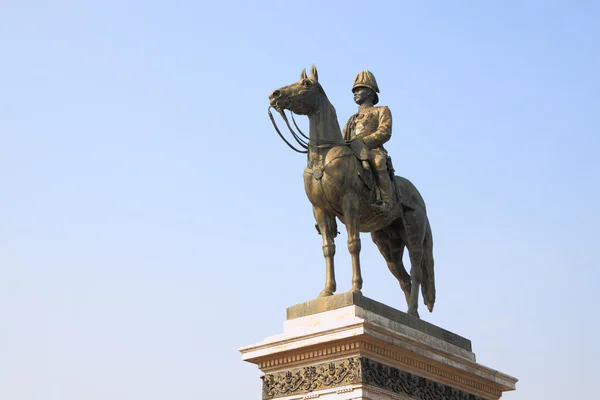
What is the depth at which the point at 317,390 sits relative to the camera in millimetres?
14078

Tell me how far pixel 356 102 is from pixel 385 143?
0.95 metres

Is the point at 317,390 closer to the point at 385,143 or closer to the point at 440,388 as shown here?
the point at 440,388

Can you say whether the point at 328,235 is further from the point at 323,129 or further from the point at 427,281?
the point at 427,281

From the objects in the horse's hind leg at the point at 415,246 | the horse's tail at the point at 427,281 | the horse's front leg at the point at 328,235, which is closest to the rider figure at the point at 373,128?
the horse's front leg at the point at 328,235

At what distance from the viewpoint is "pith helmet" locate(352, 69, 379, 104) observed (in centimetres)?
1630

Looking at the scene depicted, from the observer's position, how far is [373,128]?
15906 mm

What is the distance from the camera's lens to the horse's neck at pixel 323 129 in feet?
49.4

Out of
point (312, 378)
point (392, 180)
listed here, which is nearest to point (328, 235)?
point (392, 180)

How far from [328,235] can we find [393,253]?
1876mm

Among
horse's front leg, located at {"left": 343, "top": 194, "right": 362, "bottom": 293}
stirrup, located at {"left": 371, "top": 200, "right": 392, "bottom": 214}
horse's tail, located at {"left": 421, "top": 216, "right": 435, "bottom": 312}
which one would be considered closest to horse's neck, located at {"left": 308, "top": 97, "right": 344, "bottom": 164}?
horse's front leg, located at {"left": 343, "top": 194, "right": 362, "bottom": 293}

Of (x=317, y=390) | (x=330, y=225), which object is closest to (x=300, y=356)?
(x=317, y=390)

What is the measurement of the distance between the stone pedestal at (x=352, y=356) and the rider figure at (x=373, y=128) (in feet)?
5.49

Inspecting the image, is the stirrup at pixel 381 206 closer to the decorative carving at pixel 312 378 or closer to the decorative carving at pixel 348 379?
the decorative carving at pixel 348 379

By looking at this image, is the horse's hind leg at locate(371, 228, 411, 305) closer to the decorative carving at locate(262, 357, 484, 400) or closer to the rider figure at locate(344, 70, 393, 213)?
the rider figure at locate(344, 70, 393, 213)
